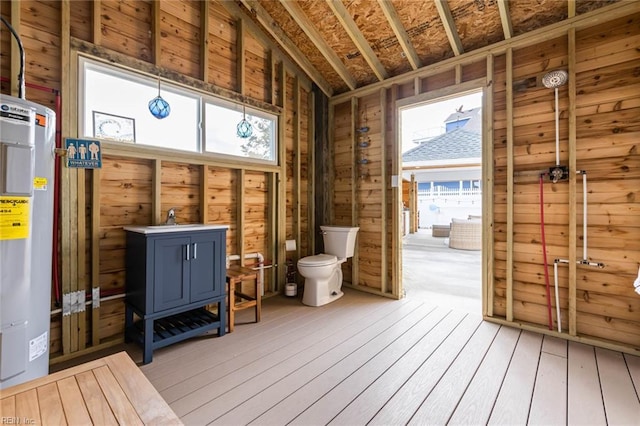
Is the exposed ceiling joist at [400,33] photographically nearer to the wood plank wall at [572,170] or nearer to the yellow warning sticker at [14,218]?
the wood plank wall at [572,170]

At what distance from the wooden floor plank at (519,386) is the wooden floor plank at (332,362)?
836 mm

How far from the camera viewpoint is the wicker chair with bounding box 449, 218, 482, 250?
6680 millimetres

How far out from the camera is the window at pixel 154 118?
2.26m

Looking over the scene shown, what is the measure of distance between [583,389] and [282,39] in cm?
406

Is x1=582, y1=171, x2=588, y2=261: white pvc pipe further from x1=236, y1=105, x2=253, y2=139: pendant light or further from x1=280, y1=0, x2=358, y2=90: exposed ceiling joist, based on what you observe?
x1=236, y1=105, x2=253, y2=139: pendant light

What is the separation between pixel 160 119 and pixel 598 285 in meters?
3.99

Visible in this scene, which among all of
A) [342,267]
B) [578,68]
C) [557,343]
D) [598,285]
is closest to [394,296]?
[342,267]

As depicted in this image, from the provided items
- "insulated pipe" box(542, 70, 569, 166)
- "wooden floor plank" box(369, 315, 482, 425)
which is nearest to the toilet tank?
"wooden floor plank" box(369, 315, 482, 425)

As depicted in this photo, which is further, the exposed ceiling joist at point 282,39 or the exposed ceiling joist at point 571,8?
the exposed ceiling joist at point 282,39

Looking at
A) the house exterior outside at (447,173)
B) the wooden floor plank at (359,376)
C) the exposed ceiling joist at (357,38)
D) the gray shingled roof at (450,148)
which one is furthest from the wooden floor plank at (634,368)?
the house exterior outside at (447,173)

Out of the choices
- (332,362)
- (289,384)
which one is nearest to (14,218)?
(289,384)

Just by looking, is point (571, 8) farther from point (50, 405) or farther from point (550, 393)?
point (50, 405)

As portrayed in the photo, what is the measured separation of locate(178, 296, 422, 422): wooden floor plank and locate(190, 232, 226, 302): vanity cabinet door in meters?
0.64

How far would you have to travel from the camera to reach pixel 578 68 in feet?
7.63
